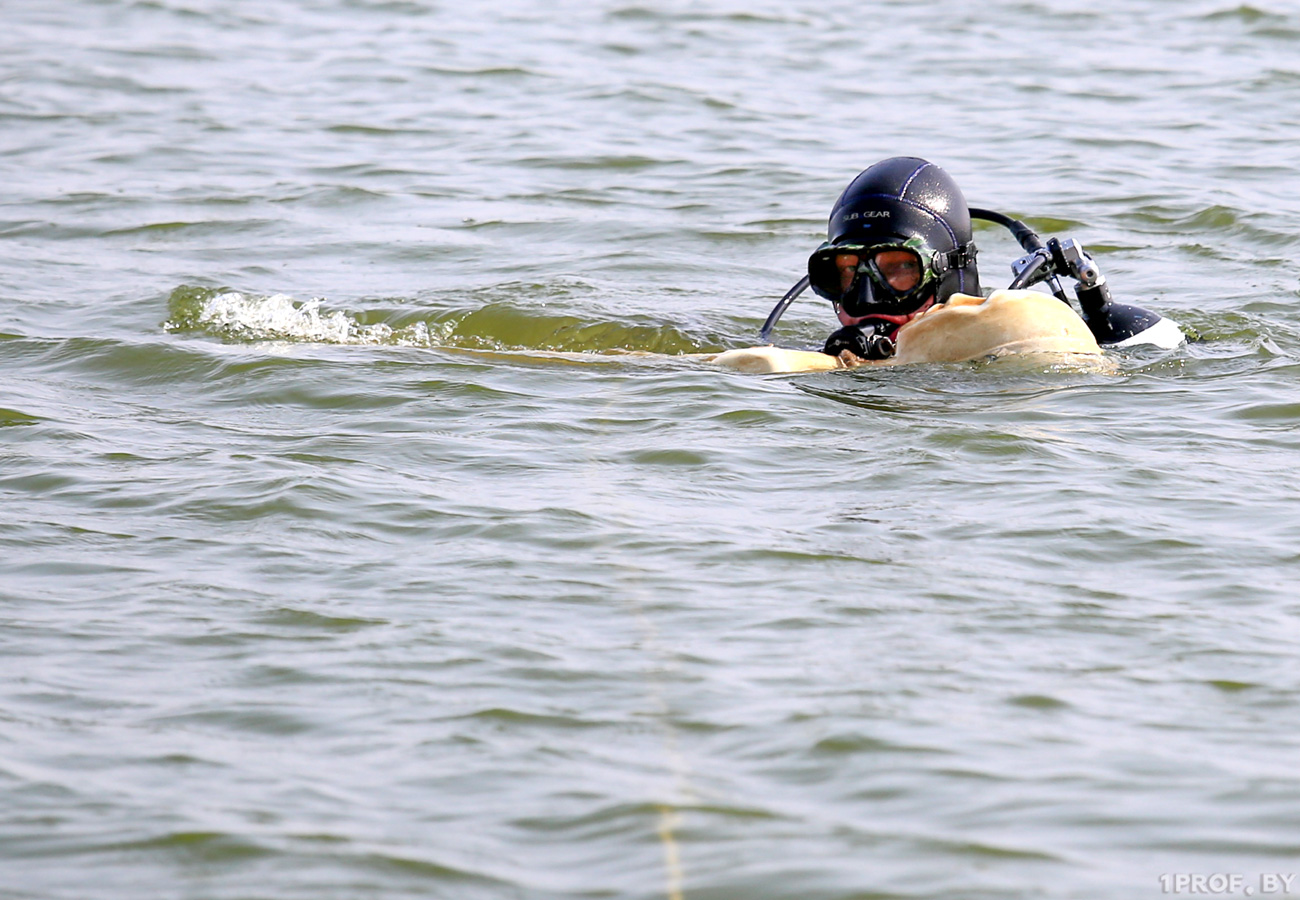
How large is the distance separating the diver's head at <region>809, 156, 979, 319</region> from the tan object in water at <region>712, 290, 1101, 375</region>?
0.52 feet

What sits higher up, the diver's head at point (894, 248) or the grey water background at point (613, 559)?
the diver's head at point (894, 248)

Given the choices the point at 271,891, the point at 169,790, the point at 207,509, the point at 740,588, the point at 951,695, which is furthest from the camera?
the point at 207,509

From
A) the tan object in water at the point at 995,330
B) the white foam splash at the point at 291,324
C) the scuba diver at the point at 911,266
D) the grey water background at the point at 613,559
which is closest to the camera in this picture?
the grey water background at the point at 613,559

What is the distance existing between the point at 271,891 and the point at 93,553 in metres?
1.77

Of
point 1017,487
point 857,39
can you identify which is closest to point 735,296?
point 1017,487

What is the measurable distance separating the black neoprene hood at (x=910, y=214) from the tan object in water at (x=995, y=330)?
0.97 ft

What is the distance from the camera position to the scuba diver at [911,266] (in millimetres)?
5949

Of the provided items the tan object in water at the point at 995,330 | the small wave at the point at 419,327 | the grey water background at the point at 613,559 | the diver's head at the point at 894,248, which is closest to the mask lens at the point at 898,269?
the diver's head at the point at 894,248

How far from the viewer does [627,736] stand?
130 inches

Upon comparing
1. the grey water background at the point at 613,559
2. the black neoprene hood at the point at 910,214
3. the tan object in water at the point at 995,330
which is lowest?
the grey water background at the point at 613,559

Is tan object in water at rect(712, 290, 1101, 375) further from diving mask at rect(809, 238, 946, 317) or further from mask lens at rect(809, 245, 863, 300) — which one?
mask lens at rect(809, 245, 863, 300)

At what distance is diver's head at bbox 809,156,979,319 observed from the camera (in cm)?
597

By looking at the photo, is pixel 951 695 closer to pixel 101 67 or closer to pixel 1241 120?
pixel 1241 120

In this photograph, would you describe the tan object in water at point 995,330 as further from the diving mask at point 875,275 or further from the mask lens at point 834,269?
the mask lens at point 834,269
